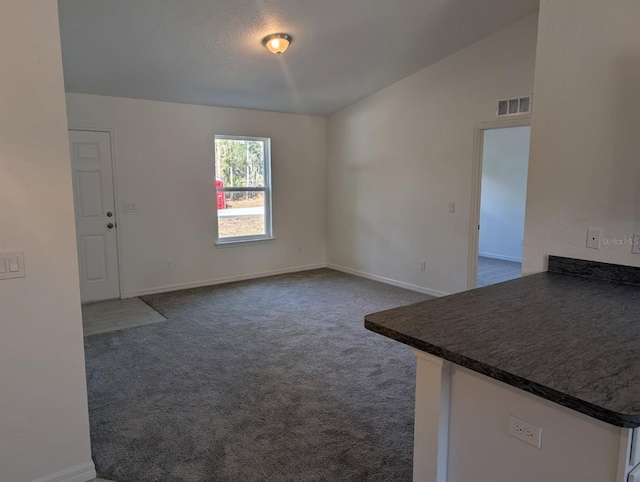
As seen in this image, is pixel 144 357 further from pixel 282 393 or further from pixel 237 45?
pixel 237 45

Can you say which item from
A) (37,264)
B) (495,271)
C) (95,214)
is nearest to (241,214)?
(95,214)

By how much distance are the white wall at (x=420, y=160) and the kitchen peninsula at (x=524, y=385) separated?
10.1 feet

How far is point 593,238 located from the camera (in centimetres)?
212

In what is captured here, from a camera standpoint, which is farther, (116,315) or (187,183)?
(187,183)

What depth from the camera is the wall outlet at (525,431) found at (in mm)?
1231

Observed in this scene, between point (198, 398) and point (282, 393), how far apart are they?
546mm

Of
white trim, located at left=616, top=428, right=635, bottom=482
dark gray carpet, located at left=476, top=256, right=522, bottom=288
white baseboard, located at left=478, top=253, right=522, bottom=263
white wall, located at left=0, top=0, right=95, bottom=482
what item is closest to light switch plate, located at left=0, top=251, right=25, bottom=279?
white wall, located at left=0, top=0, right=95, bottom=482

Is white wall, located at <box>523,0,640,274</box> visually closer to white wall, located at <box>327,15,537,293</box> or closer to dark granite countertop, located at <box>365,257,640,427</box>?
dark granite countertop, located at <box>365,257,640,427</box>

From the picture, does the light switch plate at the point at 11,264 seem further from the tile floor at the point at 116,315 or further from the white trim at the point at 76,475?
the tile floor at the point at 116,315

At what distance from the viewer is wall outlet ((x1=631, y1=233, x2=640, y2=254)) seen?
1980mm

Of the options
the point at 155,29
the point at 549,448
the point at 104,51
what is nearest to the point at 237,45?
the point at 155,29

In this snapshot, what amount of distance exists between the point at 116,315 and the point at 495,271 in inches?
208

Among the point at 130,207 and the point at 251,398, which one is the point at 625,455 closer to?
the point at 251,398

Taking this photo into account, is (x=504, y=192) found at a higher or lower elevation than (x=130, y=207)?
higher
